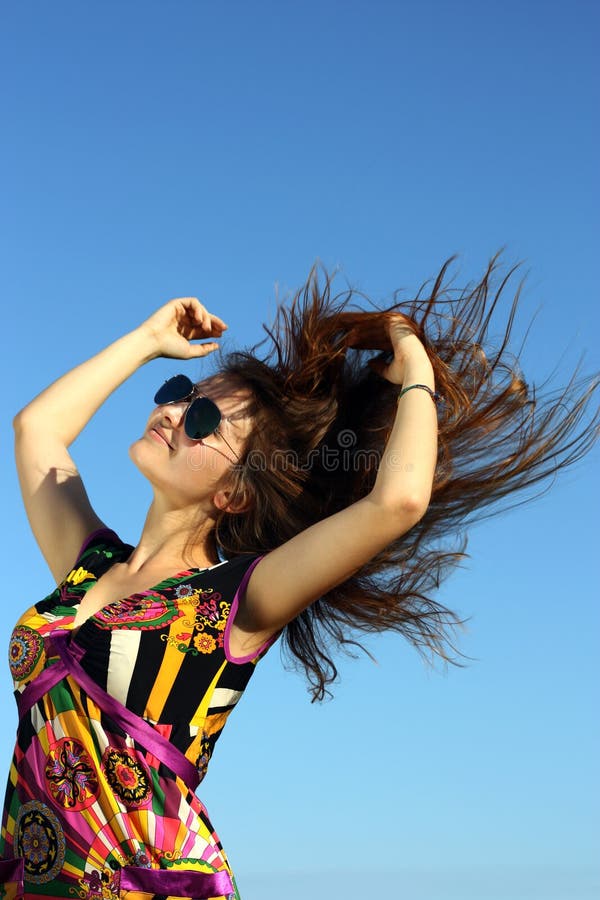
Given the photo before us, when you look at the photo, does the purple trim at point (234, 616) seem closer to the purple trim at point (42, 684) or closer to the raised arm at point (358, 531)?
the raised arm at point (358, 531)

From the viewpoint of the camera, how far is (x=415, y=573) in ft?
14.9

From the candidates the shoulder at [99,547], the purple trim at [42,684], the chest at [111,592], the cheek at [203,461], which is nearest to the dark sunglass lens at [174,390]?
the cheek at [203,461]

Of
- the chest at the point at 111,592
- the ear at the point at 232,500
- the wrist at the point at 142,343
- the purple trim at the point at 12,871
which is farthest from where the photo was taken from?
the wrist at the point at 142,343

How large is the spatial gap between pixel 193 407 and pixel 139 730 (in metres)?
1.25

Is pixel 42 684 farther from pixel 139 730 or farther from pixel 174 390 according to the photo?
pixel 174 390

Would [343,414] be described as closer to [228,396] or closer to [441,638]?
[228,396]

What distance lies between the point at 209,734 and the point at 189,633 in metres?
0.34

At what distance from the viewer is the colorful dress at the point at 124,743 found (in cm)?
332

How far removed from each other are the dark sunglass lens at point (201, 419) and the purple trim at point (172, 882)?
1525mm

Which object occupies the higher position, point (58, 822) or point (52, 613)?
point (52, 613)

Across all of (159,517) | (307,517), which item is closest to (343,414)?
(307,517)

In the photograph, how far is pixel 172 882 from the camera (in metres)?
3.28

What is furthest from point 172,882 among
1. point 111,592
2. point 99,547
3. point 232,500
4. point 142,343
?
point 142,343

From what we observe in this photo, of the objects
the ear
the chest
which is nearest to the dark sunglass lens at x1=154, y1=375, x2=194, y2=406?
the ear
